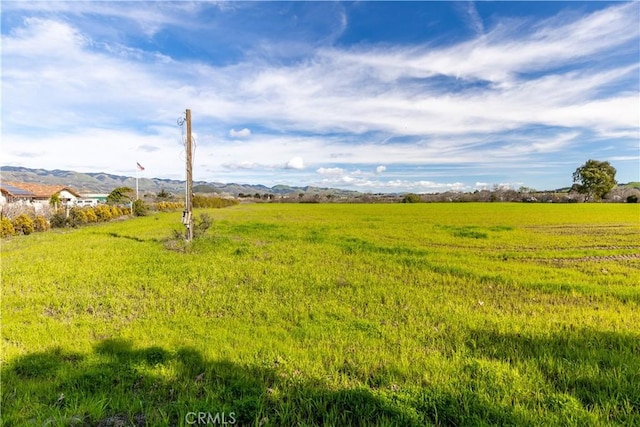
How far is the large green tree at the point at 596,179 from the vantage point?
75.4m

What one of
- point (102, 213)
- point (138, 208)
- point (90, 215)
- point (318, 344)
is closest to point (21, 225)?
point (90, 215)

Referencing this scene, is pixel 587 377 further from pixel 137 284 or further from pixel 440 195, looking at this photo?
pixel 440 195

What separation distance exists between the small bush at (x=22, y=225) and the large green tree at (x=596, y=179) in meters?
102

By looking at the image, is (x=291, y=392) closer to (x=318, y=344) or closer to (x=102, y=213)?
(x=318, y=344)

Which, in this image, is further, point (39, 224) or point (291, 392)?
point (39, 224)

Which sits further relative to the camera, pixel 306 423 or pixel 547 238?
pixel 547 238

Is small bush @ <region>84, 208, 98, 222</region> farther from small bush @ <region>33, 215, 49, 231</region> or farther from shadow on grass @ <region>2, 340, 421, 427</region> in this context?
shadow on grass @ <region>2, 340, 421, 427</region>

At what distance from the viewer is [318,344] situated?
4914 mm

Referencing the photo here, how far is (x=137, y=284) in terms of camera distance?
8.13 m

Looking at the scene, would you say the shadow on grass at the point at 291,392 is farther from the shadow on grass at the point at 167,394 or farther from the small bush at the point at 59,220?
the small bush at the point at 59,220

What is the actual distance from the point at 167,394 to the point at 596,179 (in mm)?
101122

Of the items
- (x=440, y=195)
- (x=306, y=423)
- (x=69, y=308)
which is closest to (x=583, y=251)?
(x=306, y=423)

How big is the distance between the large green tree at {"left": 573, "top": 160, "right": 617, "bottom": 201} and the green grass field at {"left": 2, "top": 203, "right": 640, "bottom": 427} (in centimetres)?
8778

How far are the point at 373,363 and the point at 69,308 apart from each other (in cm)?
629
